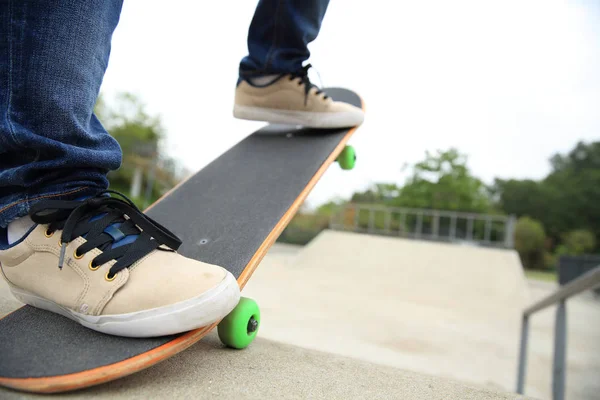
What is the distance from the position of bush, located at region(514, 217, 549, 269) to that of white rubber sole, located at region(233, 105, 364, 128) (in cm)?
3234

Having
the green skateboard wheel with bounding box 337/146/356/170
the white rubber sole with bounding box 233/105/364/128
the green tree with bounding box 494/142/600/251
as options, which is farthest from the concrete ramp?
the green tree with bounding box 494/142/600/251

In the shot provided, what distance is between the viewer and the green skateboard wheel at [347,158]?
2.02 meters

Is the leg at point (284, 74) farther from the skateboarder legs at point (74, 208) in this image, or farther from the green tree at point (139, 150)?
the green tree at point (139, 150)

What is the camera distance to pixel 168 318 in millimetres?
798

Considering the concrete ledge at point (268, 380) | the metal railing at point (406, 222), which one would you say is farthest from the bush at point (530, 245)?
the concrete ledge at point (268, 380)

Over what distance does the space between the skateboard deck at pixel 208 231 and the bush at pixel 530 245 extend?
3230cm

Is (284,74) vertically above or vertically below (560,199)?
above

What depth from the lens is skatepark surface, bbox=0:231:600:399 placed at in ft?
2.78

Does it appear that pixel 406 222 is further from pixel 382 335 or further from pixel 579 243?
pixel 579 243

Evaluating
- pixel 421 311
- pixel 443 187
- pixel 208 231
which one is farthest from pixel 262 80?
pixel 443 187

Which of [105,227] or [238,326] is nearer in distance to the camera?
[105,227]

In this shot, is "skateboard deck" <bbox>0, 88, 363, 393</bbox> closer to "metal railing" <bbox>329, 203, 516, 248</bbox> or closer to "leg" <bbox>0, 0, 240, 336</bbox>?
"leg" <bbox>0, 0, 240, 336</bbox>

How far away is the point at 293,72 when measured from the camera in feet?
5.74

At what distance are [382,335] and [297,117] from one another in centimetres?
403
